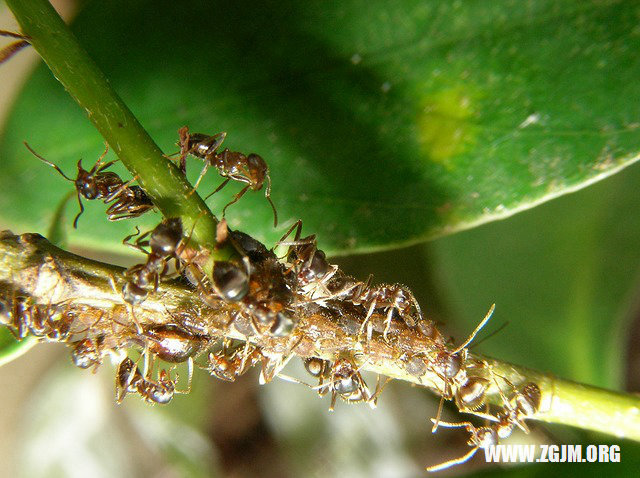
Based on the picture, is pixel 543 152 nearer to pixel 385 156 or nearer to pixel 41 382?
pixel 385 156

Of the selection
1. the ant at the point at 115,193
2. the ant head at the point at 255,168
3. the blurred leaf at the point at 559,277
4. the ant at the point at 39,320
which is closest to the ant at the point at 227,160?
the ant head at the point at 255,168

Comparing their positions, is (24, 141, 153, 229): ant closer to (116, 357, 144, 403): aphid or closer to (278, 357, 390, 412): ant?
(116, 357, 144, 403): aphid

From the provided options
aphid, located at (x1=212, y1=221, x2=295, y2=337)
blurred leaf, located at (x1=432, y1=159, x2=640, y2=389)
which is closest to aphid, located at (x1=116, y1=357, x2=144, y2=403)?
aphid, located at (x1=212, y1=221, x2=295, y2=337)

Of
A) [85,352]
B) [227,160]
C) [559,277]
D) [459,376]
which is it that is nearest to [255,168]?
[227,160]

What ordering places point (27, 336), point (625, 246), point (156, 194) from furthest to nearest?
point (625, 246) → point (27, 336) → point (156, 194)

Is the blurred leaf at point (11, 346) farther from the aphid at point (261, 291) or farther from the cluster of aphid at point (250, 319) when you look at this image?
the aphid at point (261, 291)

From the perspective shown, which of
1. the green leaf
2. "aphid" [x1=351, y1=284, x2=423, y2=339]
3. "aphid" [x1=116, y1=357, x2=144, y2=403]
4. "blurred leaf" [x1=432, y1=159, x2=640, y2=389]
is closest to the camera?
"aphid" [x1=351, y1=284, x2=423, y2=339]

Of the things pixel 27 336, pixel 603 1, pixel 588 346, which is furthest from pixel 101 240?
pixel 588 346
